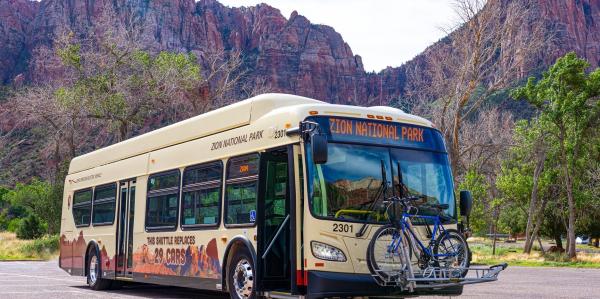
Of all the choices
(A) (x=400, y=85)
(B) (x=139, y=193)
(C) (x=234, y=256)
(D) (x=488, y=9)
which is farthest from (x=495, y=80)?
(A) (x=400, y=85)

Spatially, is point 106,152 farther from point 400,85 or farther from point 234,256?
point 400,85

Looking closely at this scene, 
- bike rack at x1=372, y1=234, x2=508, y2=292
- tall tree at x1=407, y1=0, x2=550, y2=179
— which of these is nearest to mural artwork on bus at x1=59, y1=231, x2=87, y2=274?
bike rack at x1=372, y1=234, x2=508, y2=292

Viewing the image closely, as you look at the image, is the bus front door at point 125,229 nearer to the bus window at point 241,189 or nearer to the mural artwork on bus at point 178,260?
the mural artwork on bus at point 178,260

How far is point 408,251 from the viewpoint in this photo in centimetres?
934

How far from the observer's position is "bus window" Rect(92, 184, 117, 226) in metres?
16.0

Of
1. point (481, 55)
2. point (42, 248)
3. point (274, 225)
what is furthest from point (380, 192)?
point (42, 248)

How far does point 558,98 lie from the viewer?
3647cm

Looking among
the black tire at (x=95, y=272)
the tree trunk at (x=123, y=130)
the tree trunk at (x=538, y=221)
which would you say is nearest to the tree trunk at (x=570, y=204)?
the tree trunk at (x=538, y=221)

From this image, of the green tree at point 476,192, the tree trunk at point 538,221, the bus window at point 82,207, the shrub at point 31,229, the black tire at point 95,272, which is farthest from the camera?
the shrub at point 31,229

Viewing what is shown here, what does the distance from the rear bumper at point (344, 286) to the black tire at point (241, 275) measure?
1377 mm

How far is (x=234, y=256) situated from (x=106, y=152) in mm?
7342

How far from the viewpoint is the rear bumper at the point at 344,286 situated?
29.9ft

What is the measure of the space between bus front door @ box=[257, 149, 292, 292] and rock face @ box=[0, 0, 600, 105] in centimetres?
12732

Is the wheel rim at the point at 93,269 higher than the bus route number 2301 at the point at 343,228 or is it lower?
lower
